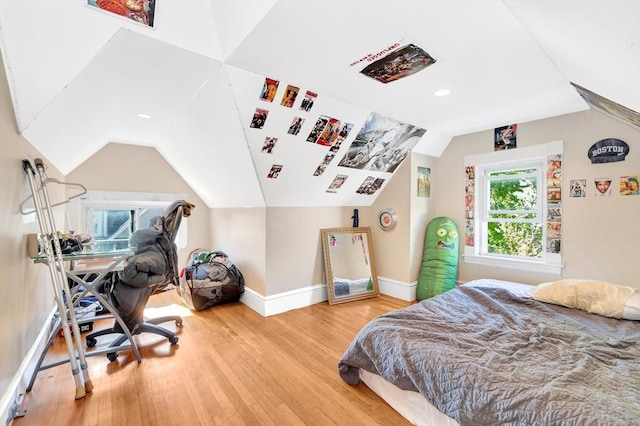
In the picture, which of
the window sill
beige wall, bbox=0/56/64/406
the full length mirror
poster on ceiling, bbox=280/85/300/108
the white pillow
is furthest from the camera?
the full length mirror

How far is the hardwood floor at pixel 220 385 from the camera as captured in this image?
159 centimetres

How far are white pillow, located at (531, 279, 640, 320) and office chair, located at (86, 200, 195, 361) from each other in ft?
10.1

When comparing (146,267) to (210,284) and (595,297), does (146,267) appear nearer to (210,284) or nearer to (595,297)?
(210,284)

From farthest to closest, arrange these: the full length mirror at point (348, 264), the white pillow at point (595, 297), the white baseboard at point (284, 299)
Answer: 1. the full length mirror at point (348, 264)
2. the white baseboard at point (284, 299)
3. the white pillow at point (595, 297)

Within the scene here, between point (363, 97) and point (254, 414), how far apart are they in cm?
244

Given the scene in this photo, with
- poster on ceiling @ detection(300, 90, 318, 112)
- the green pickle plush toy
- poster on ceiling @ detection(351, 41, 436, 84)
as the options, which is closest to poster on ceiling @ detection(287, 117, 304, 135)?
poster on ceiling @ detection(300, 90, 318, 112)

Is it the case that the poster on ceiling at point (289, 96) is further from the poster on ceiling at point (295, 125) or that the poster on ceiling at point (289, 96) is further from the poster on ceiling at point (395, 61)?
the poster on ceiling at point (395, 61)

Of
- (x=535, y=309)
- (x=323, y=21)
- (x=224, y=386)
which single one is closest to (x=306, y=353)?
(x=224, y=386)

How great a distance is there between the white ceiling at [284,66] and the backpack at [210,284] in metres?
1.12

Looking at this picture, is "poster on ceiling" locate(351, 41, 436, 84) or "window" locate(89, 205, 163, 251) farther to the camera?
"window" locate(89, 205, 163, 251)

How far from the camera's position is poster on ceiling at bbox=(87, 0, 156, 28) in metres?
1.46

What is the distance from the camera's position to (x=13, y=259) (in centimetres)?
165

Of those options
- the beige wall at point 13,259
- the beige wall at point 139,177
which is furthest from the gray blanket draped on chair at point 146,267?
the beige wall at point 139,177

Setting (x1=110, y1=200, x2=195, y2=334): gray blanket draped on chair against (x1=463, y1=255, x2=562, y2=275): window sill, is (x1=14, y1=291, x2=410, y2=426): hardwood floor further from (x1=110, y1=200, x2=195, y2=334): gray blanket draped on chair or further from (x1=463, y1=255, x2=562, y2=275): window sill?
(x1=463, y1=255, x2=562, y2=275): window sill
